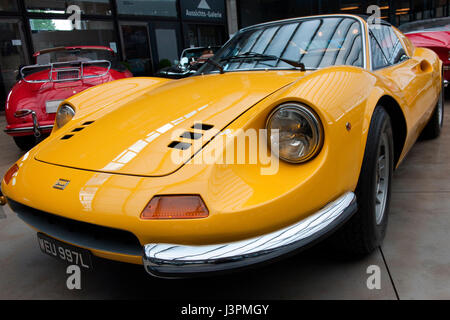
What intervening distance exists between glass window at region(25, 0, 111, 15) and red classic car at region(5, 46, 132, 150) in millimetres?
3941

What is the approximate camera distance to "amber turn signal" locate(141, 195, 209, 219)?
1274 millimetres

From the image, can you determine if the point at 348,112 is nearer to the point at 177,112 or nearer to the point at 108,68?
the point at 177,112

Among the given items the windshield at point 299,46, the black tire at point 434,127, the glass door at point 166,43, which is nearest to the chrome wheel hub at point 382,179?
the windshield at point 299,46

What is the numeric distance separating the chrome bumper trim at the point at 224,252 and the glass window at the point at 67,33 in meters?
8.29

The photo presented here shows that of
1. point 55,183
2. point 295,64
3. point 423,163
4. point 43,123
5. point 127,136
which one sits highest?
point 295,64

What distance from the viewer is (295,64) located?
7.27ft

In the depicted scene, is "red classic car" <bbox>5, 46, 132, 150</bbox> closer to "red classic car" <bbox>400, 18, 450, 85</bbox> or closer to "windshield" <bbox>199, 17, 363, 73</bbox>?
"windshield" <bbox>199, 17, 363, 73</bbox>

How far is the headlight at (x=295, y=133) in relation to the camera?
1.40 m

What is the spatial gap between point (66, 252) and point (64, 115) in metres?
1.13

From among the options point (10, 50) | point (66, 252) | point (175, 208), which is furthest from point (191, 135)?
point (10, 50)

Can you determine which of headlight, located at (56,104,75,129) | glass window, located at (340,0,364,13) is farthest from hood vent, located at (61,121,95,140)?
glass window, located at (340,0,364,13)

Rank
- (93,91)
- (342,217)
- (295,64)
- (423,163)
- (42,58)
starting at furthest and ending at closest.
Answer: (42,58) < (423,163) < (93,91) < (295,64) < (342,217)

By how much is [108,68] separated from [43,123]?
3.46 feet

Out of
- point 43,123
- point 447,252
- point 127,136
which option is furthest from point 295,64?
point 43,123
